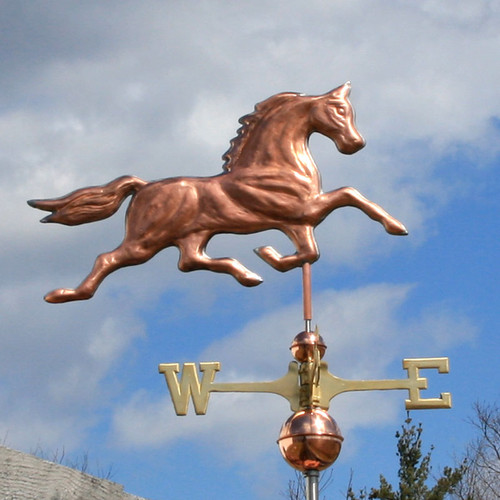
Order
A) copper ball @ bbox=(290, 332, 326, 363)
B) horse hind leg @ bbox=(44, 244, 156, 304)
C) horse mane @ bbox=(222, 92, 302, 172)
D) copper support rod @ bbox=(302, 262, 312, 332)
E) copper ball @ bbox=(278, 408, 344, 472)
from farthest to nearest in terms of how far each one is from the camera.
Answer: horse mane @ bbox=(222, 92, 302, 172) → horse hind leg @ bbox=(44, 244, 156, 304) → copper support rod @ bbox=(302, 262, 312, 332) → copper ball @ bbox=(290, 332, 326, 363) → copper ball @ bbox=(278, 408, 344, 472)

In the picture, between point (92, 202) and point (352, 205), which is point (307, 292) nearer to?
point (352, 205)

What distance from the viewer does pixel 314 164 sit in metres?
3.87

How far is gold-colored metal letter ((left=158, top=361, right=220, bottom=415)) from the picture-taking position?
3.69 metres

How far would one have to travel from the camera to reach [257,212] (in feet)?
12.4

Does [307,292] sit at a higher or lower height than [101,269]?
lower

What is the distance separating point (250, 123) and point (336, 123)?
12.5 inches

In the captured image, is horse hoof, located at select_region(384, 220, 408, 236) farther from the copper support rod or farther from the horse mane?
the horse mane

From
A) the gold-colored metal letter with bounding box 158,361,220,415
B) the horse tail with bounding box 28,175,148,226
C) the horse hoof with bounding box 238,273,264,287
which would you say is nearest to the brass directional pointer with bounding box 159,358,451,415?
the gold-colored metal letter with bounding box 158,361,220,415

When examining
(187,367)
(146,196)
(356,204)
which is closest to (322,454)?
(187,367)

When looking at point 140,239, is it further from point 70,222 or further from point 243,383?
point 243,383

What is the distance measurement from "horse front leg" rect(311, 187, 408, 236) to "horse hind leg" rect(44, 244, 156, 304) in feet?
2.04

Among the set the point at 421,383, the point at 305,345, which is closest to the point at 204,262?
the point at 305,345

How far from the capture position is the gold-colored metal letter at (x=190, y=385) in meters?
3.69

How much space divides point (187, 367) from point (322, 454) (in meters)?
0.58
